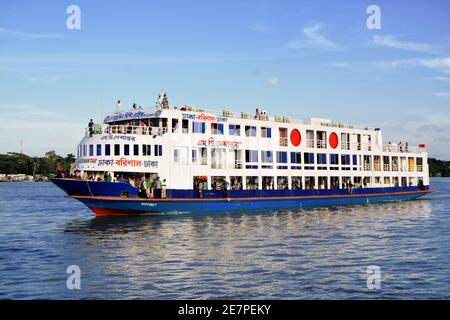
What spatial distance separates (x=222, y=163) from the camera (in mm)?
41844

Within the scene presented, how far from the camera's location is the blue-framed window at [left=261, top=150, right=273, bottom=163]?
4524cm

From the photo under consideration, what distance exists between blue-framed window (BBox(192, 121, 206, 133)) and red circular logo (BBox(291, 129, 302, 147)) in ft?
36.3

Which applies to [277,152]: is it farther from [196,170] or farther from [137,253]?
[137,253]

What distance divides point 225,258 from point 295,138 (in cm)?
2923

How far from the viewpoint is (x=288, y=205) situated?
45000 mm

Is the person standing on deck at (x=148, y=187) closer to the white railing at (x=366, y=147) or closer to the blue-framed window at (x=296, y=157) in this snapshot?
the blue-framed window at (x=296, y=157)

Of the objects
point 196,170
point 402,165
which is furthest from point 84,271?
point 402,165

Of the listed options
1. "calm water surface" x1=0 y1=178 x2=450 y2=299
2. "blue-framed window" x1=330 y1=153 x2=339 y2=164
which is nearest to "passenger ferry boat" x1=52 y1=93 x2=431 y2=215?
"blue-framed window" x1=330 y1=153 x2=339 y2=164

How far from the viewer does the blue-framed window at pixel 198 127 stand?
131 feet

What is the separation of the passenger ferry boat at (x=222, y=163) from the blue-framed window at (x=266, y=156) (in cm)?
13

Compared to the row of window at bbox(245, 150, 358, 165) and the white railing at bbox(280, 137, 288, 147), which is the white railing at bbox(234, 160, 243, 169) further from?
the white railing at bbox(280, 137, 288, 147)

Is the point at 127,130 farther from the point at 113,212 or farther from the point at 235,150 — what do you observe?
the point at 235,150

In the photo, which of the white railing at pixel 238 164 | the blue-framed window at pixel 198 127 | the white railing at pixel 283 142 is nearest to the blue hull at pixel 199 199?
the white railing at pixel 238 164

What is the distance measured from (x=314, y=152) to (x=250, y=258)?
102ft
